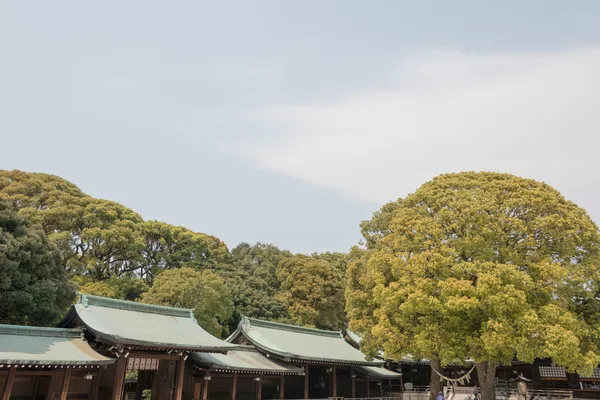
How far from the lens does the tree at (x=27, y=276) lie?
69.6 ft

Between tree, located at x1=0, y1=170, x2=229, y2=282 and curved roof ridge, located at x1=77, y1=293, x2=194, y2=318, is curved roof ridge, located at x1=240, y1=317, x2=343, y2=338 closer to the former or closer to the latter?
curved roof ridge, located at x1=77, y1=293, x2=194, y2=318

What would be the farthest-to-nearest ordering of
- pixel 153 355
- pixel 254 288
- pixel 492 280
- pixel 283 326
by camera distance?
1. pixel 254 288
2. pixel 283 326
3. pixel 492 280
4. pixel 153 355

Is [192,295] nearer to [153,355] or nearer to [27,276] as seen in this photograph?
[27,276]

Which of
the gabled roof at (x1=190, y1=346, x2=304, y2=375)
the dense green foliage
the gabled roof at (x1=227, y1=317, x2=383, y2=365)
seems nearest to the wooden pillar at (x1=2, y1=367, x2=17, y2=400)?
the gabled roof at (x1=190, y1=346, x2=304, y2=375)

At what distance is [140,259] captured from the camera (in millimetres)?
44688

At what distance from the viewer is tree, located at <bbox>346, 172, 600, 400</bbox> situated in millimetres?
19359

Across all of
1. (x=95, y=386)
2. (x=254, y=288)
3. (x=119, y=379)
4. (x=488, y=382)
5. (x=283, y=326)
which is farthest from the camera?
(x=254, y=288)

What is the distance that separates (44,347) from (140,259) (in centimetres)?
2902

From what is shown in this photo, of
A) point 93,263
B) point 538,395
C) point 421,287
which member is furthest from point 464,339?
point 93,263

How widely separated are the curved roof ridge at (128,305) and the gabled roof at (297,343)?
17.1 feet

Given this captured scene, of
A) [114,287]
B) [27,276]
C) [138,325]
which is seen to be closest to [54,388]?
[138,325]

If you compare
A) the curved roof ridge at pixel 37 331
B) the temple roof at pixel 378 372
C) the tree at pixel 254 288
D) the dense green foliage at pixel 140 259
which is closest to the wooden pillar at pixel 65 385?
the curved roof ridge at pixel 37 331

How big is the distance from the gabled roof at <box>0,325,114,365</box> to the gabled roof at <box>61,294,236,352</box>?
30.1 inches

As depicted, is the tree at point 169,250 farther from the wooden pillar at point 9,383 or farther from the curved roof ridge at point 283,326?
the wooden pillar at point 9,383
